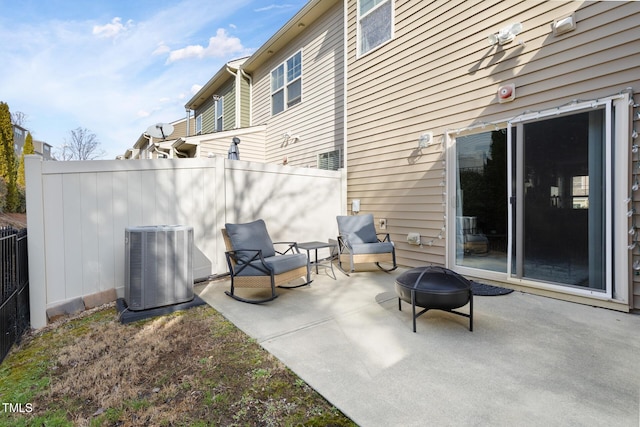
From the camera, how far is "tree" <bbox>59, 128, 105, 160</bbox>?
84.9ft

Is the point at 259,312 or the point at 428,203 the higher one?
the point at 428,203

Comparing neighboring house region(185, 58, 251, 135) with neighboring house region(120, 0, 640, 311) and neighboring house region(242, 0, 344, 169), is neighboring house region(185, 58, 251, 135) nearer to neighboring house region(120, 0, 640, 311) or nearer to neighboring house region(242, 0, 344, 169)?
neighboring house region(242, 0, 344, 169)

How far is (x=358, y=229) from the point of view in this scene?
5.40 m

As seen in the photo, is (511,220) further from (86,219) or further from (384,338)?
(86,219)

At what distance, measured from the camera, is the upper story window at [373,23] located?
5.70 meters

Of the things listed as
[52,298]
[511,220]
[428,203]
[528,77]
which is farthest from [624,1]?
[52,298]

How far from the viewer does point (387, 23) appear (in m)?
5.72

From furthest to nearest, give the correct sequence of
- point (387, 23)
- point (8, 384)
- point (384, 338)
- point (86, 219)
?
point (387, 23)
point (86, 219)
point (384, 338)
point (8, 384)

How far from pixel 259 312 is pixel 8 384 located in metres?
1.95

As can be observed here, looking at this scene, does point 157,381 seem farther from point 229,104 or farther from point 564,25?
point 229,104

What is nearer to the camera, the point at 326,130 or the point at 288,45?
the point at 326,130

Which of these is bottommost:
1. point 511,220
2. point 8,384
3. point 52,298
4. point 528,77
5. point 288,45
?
point 8,384

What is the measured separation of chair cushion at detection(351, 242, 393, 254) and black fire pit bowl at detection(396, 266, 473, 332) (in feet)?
6.13

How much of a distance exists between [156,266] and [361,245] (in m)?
3.00
